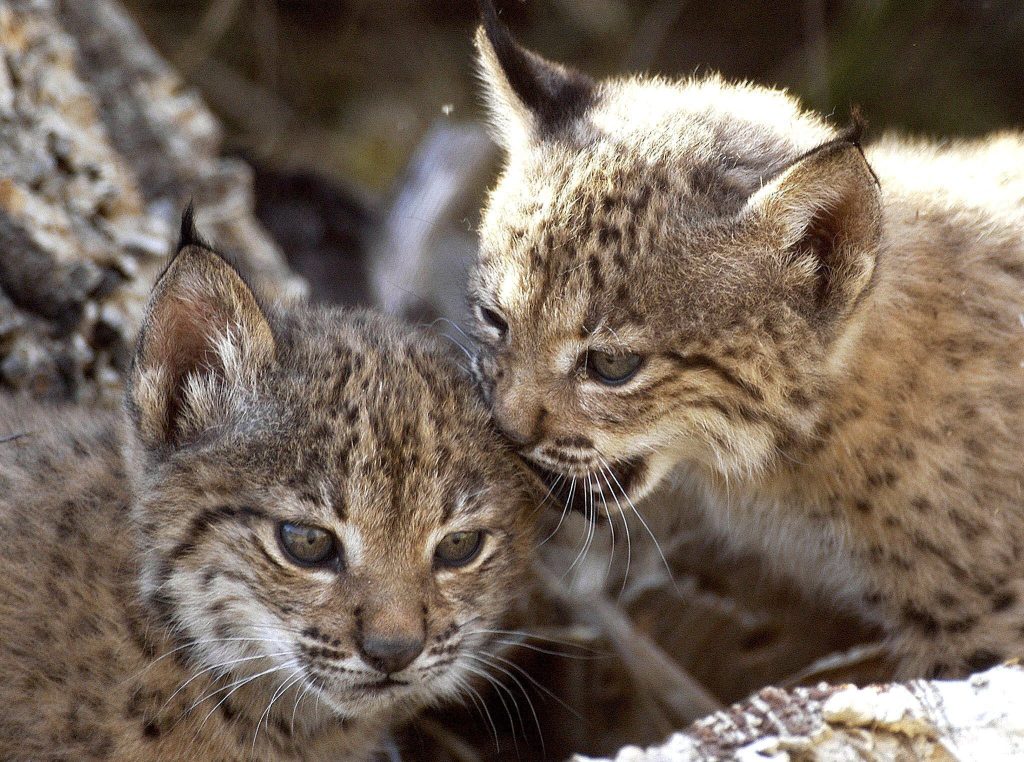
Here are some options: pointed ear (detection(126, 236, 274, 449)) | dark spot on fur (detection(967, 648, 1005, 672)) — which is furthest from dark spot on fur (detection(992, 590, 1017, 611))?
pointed ear (detection(126, 236, 274, 449))

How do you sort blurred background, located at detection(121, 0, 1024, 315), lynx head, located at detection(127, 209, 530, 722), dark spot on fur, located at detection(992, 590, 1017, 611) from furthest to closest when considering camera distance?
1. blurred background, located at detection(121, 0, 1024, 315)
2. dark spot on fur, located at detection(992, 590, 1017, 611)
3. lynx head, located at detection(127, 209, 530, 722)

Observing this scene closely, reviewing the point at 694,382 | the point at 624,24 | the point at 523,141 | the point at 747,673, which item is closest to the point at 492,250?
the point at 523,141

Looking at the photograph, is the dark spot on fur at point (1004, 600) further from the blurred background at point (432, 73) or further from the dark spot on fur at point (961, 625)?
the blurred background at point (432, 73)

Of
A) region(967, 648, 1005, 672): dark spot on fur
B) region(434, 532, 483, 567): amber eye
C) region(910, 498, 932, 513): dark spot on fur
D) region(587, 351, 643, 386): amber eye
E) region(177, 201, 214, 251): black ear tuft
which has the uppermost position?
region(177, 201, 214, 251): black ear tuft

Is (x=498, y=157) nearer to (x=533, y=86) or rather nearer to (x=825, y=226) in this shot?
(x=533, y=86)

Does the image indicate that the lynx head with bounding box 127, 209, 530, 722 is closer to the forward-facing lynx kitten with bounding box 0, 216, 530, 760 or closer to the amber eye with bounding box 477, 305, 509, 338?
the forward-facing lynx kitten with bounding box 0, 216, 530, 760

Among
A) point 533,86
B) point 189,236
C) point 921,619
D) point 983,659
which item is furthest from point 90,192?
point 983,659

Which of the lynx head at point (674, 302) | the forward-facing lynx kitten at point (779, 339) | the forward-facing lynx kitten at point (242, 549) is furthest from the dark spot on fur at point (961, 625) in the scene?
the forward-facing lynx kitten at point (242, 549)
